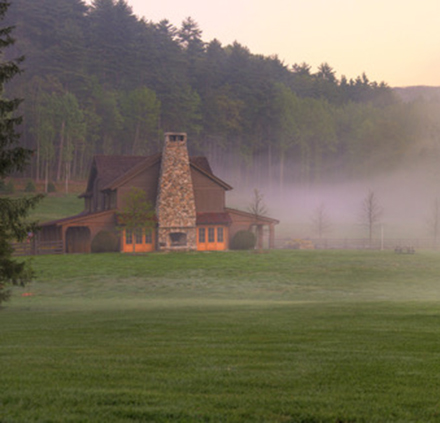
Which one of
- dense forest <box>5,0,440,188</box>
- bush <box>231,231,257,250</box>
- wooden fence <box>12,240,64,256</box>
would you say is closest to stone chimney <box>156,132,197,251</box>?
bush <box>231,231,257,250</box>

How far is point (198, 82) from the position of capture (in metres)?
140

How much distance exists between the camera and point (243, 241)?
6328 cm

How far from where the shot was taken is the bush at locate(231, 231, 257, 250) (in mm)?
63281

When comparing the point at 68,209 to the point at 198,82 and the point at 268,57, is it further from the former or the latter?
the point at 268,57

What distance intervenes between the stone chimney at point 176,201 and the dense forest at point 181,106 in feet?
148

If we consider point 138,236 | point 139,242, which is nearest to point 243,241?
point 139,242

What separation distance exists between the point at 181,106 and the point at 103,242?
68.9m

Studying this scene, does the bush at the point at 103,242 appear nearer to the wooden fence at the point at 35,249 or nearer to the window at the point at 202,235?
the wooden fence at the point at 35,249

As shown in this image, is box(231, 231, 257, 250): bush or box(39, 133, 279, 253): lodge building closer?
box(39, 133, 279, 253): lodge building

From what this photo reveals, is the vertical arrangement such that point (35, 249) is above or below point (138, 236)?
below

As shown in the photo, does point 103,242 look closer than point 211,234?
Yes

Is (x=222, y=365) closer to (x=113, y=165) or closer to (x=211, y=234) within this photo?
(x=211, y=234)

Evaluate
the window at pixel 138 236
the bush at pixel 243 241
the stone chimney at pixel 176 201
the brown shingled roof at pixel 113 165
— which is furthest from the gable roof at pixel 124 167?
the window at pixel 138 236

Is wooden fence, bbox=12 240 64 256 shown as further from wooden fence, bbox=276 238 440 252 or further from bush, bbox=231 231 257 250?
wooden fence, bbox=276 238 440 252
